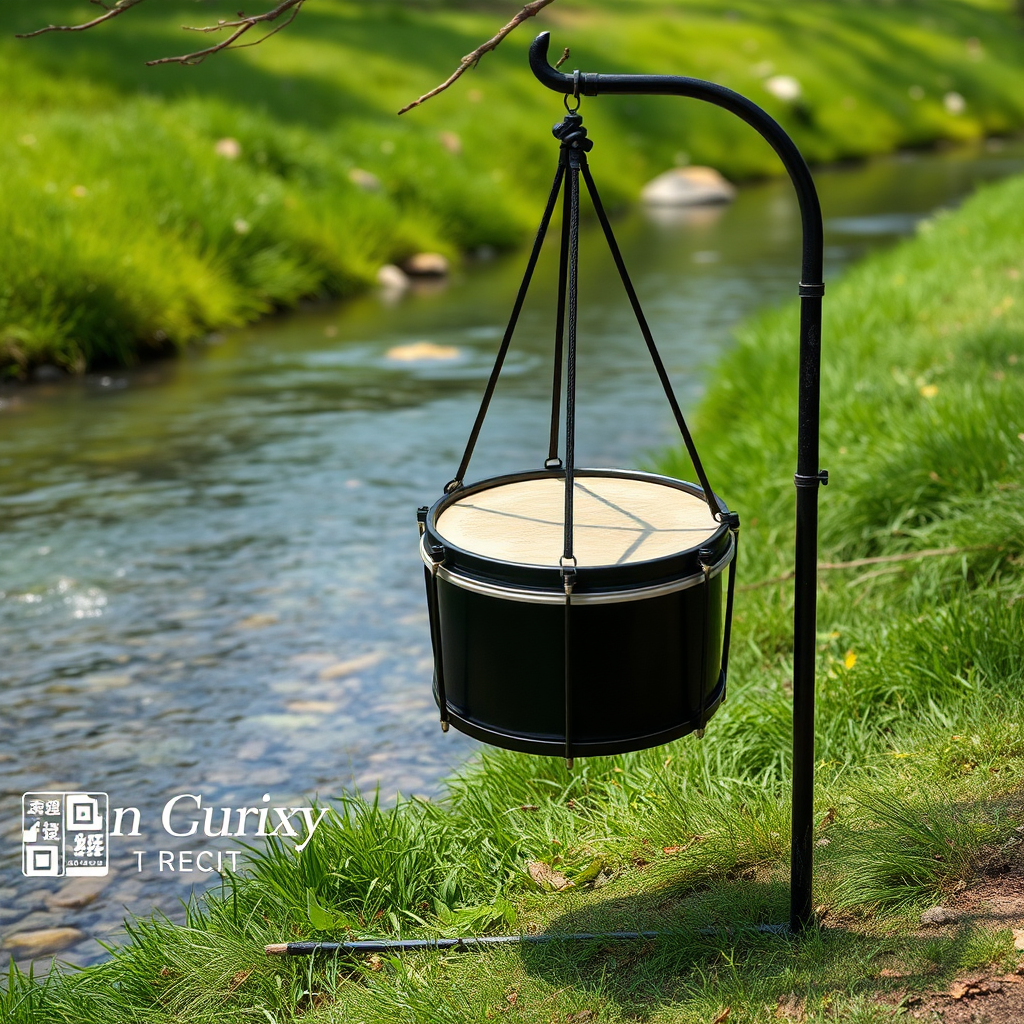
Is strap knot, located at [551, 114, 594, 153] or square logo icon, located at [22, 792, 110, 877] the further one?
square logo icon, located at [22, 792, 110, 877]

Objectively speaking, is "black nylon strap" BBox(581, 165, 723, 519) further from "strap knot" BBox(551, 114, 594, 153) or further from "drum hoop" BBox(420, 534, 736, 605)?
"drum hoop" BBox(420, 534, 736, 605)

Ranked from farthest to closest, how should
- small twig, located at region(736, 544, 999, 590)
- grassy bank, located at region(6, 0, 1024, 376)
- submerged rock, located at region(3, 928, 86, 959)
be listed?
grassy bank, located at region(6, 0, 1024, 376), small twig, located at region(736, 544, 999, 590), submerged rock, located at region(3, 928, 86, 959)

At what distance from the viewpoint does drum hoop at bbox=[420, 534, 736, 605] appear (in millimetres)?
2350

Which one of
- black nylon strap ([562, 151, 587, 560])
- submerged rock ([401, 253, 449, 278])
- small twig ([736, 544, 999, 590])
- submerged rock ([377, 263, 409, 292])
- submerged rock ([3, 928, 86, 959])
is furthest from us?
Answer: submerged rock ([401, 253, 449, 278])

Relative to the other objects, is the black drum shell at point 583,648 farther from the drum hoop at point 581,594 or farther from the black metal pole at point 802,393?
the black metal pole at point 802,393

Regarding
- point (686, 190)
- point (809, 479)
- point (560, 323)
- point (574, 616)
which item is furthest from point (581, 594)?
point (686, 190)

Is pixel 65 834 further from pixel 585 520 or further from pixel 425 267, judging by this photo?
pixel 425 267

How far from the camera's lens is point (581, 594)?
2.35m

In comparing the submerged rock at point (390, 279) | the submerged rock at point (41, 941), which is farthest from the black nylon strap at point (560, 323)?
the submerged rock at point (390, 279)

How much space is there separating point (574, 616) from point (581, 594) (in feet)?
0.20

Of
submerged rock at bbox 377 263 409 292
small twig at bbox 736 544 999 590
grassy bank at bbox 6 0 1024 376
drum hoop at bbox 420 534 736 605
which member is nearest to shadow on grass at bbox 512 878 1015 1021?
drum hoop at bbox 420 534 736 605

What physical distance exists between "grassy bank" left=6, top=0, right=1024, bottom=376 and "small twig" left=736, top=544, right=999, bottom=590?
19.6 feet

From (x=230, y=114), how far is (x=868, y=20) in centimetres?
2263

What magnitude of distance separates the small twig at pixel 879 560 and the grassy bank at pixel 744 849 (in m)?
0.02
